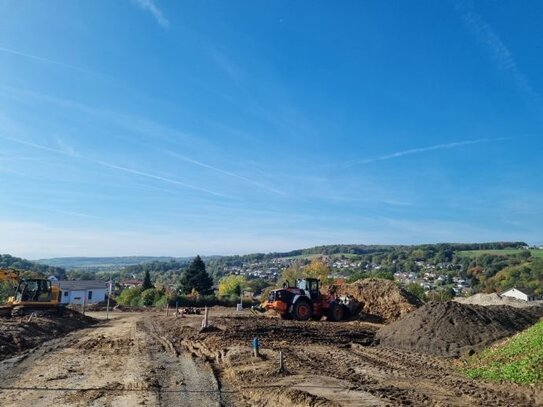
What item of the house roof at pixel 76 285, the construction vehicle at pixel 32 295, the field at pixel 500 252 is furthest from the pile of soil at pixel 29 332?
→ the field at pixel 500 252

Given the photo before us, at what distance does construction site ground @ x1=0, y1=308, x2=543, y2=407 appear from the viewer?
32.1 ft

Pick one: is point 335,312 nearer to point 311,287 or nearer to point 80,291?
point 311,287

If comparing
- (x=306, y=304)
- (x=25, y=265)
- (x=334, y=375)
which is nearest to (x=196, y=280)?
(x=306, y=304)

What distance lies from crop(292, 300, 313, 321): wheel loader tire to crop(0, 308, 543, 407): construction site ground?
355 inches

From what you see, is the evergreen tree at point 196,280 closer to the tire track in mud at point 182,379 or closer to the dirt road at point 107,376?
the dirt road at point 107,376

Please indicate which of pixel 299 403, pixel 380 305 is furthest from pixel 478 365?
pixel 380 305

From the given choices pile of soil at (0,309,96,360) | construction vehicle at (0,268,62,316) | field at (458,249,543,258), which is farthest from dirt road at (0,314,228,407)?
field at (458,249,543,258)

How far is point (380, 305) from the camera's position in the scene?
113 feet

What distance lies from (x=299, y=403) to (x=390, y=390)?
247 cm

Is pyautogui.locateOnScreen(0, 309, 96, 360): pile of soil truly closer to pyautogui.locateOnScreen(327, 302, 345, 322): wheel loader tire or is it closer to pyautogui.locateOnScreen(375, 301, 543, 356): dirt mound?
pyautogui.locateOnScreen(375, 301, 543, 356): dirt mound

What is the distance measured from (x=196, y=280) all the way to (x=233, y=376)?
55.6m

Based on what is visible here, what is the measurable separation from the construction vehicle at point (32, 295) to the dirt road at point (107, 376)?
11538 millimetres

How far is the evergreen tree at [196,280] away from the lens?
6656 centimetres

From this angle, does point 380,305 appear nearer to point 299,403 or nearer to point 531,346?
point 531,346
